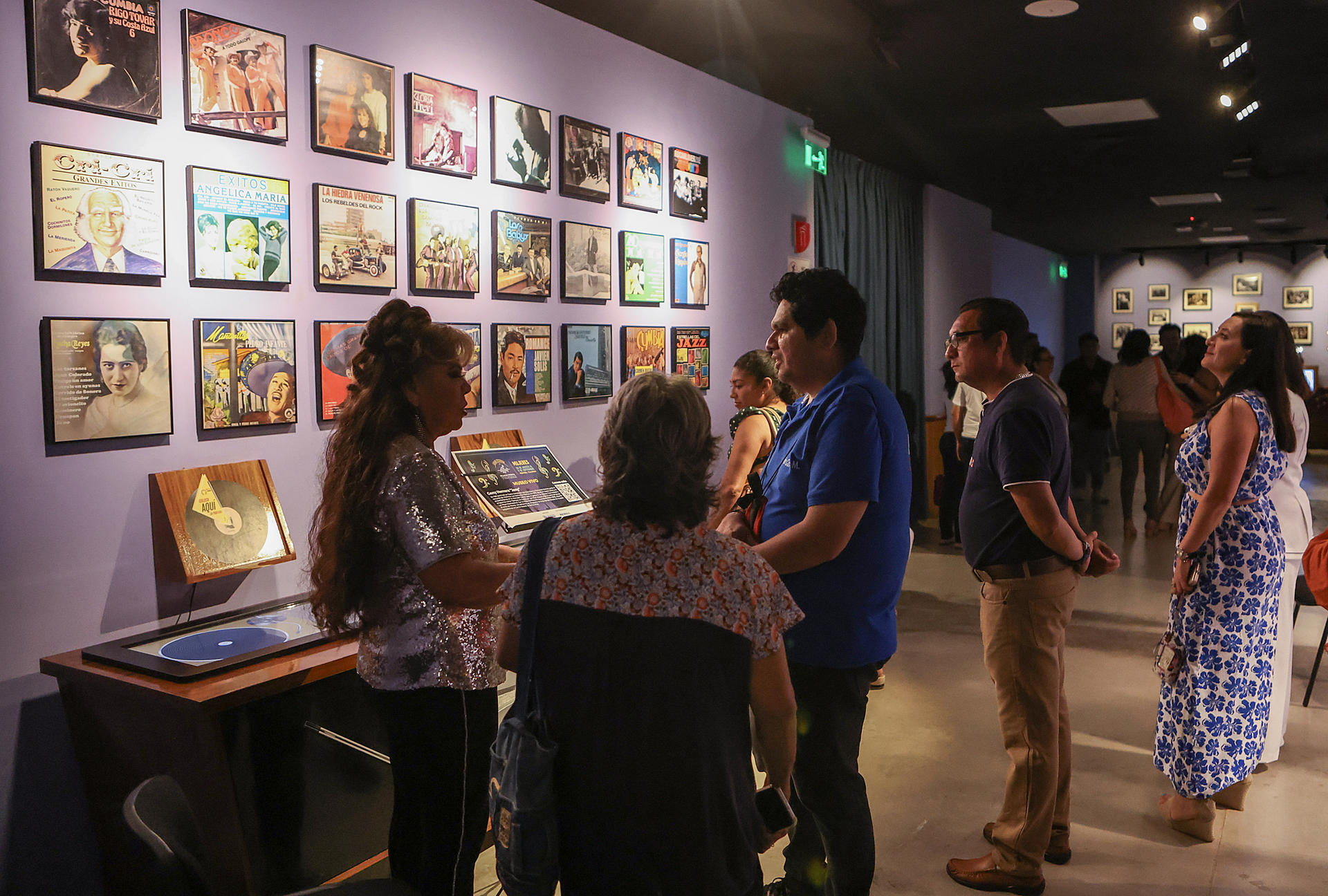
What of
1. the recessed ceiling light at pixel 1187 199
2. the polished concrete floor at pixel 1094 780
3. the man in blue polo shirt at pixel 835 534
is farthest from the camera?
the recessed ceiling light at pixel 1187 199

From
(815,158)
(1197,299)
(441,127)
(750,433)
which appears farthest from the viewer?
(1197,299)

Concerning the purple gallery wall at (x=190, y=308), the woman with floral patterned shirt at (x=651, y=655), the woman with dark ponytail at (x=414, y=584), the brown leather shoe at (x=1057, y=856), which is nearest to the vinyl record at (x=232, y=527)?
the purple gallery wall at (x=190, y=308)

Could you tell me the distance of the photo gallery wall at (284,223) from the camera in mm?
2336

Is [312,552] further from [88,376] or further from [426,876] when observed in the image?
[88,376]

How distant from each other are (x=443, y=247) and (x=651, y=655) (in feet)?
7.85

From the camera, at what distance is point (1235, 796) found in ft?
10.3

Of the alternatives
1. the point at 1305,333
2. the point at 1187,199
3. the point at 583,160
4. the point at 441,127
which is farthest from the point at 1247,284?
the point at 441,127

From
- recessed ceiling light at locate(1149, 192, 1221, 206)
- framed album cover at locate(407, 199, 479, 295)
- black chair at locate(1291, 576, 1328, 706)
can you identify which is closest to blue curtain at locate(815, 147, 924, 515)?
recessed ceiling light at locate(1149, 192, 1221, 206)

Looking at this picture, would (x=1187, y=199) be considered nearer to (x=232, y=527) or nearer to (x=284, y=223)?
(x=284, y=223)

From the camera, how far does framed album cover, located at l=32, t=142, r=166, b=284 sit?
2271 mm

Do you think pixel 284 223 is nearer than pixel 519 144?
Yes

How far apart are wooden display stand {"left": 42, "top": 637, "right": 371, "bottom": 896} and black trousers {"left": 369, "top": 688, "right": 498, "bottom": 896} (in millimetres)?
427

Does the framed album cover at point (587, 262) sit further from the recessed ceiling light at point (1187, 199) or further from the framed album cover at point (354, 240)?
the recessed ceiling light at point (1187, 199)

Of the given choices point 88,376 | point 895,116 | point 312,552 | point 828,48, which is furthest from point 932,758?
point 895,116
